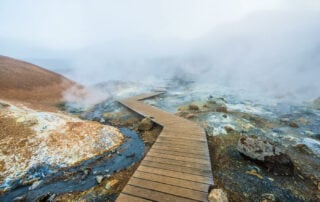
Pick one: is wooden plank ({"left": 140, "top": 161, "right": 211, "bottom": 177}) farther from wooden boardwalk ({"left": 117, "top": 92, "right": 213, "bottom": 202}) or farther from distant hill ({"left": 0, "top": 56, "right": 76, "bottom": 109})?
distant hill ({"left": 0, "top": 56, "right": 76, "bottom": 109})

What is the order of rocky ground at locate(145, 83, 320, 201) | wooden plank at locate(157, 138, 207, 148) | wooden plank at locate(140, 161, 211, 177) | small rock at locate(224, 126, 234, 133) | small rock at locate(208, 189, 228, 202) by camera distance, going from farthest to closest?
1. small rock at locate(224, 126, 234, 133)
2. wooden plank at locate(157, 138, 207, 148)
3. rocky ground at locate(145, 83, 320, 201)
4. wooden plank at locate(140, 161, 211, 177)
5. small rock at locate(208, 189, 228, 202)

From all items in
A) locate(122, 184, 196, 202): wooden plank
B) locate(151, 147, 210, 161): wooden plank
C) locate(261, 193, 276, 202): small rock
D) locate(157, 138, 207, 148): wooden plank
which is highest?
locate(157, 138, 207, 148): wooden plank

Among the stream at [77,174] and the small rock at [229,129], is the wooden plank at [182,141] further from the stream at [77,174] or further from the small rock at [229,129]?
the small rock at [229,129]

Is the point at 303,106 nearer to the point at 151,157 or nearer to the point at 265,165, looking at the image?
the point at 265,165

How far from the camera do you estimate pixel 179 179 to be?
3533mm

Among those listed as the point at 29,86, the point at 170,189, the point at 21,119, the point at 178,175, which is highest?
the point at 29,86

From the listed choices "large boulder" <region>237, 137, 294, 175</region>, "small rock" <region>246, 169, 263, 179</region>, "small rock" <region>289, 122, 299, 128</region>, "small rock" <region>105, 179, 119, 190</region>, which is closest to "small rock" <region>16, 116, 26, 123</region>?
"small rock" <region>105, 179, 119, 190</region>

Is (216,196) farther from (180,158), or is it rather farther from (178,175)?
(180,158)

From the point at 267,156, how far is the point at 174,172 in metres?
2.66

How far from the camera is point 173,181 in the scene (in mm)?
3473

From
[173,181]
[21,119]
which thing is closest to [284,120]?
[173,181]

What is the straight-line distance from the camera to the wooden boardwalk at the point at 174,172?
3.12m

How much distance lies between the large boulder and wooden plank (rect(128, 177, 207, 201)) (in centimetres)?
240

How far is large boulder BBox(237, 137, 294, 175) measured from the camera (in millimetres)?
4379
